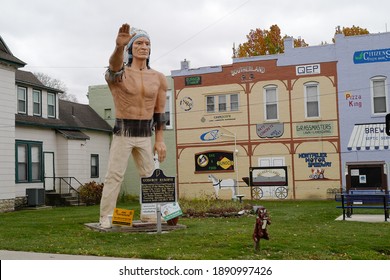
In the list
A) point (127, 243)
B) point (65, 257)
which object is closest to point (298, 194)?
point (127, 243)

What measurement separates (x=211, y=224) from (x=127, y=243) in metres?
3.89

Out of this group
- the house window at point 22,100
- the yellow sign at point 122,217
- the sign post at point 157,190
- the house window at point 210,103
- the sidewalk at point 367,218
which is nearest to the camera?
the sign post at point 157,190

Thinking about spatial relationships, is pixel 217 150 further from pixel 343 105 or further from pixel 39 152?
pixel 39 152

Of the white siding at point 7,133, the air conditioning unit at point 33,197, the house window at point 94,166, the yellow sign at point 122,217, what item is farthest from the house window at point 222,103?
the yellow sign at point 122,217

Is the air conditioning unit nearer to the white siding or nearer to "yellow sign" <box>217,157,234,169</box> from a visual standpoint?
the white siding

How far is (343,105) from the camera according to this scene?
2683 centimetres

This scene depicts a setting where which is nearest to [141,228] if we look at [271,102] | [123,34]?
[123,34]

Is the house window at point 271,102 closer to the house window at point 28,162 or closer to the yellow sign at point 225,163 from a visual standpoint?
the yellow sign at point 225,163

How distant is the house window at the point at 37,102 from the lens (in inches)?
1083

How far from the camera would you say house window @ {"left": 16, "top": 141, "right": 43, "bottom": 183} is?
84.0ft

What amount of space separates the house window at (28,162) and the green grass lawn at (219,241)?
415 inches

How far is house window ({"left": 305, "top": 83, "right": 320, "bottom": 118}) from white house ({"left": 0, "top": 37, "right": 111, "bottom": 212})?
12.1 m

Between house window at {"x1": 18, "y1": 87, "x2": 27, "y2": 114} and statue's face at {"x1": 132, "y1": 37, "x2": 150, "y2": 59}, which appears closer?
statue's face at {"x1": 132, "y1": 37, "x2": 150, "y2": 59}

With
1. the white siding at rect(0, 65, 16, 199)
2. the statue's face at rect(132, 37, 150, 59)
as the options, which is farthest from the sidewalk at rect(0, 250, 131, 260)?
the white siding at rect(0, 65, 16, 199)
